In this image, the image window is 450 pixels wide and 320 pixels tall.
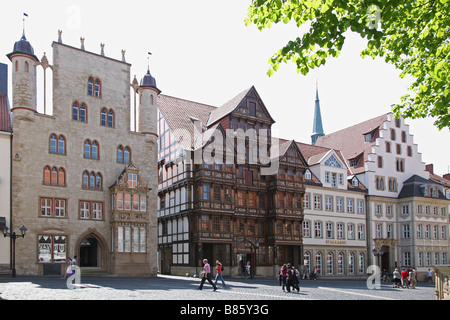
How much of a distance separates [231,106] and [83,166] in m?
16.4

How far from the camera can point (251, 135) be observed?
50406 mm

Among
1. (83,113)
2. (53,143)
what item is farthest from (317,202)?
(53,143)

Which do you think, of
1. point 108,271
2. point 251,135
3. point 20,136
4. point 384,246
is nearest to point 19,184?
point 20,136

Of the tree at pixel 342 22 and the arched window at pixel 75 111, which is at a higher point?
the arched window at pixel 75 111

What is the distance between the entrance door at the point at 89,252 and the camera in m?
41.3

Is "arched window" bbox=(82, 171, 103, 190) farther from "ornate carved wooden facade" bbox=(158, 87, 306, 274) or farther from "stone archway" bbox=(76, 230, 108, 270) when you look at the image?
"ornate carved wooden facade" bbox=(158, 87, 306, 274)

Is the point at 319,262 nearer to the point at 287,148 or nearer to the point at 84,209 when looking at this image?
the point at 287,148

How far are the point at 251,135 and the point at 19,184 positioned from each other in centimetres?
2196

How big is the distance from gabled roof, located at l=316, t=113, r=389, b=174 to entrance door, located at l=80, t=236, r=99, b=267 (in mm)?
31736

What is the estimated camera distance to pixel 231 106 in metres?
50.8

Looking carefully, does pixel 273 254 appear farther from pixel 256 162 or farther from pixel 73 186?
pixel 73 186

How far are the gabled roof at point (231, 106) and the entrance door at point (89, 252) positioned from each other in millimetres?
17154

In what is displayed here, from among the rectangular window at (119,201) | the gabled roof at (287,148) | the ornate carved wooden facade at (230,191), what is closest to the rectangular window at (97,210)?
the rectangular window at (119,201)

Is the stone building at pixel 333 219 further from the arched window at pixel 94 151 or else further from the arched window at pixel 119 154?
the arched window at pixel 94 151
